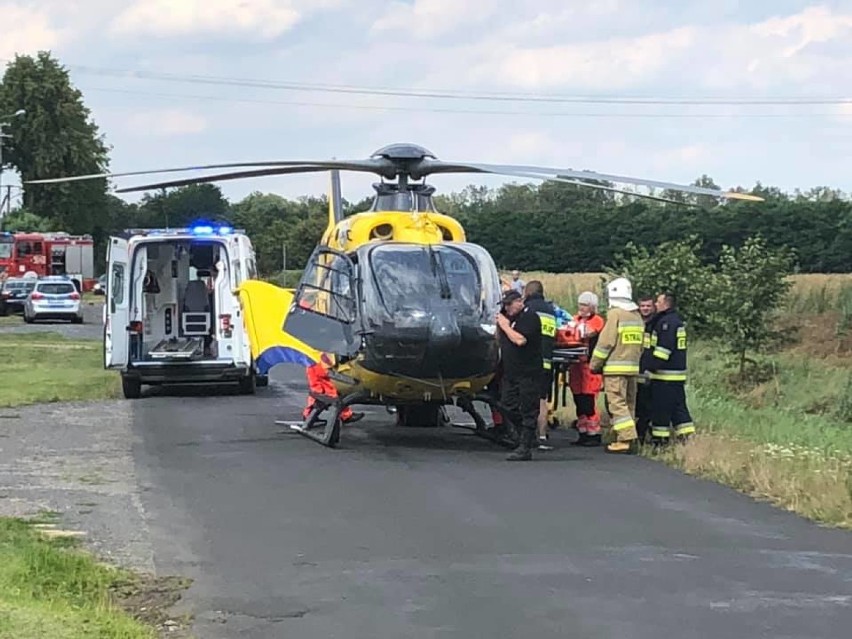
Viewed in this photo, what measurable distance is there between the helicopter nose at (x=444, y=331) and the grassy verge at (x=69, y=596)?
5297 mm

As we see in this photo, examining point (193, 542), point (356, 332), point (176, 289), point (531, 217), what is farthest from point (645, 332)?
point (531, 217)

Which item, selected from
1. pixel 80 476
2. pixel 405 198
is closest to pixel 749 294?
pixel 405 198

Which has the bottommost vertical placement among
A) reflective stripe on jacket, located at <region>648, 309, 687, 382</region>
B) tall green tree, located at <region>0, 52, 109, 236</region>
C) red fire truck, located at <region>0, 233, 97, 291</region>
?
reflective stripe on jacket, located at <region>648, 309, 687, 382</region>

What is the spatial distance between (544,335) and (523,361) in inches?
29.2

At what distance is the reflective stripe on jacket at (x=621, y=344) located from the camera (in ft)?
45.7

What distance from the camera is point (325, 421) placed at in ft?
52.5

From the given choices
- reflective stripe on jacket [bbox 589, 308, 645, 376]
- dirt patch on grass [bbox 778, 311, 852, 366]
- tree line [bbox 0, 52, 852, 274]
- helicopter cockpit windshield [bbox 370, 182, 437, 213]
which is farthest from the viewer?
tree line [bbox 0, 52, 852, 274]

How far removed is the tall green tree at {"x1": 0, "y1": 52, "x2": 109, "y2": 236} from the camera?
86.6 metres

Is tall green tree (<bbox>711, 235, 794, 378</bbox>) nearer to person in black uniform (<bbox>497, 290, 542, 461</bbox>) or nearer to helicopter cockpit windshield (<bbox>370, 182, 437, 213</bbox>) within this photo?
helicopter cockpit windshield (<bbox>370, 182, 437, 213</bbox>)

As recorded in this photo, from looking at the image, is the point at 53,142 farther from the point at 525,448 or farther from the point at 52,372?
the point at 525,448

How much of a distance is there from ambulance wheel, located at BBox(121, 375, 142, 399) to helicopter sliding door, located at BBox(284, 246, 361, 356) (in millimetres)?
5897

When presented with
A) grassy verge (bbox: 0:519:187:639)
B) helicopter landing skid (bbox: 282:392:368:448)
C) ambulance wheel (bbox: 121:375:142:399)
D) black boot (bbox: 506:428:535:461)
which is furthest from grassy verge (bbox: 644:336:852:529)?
ambulance wheel (bbox: 121:375:142:399)

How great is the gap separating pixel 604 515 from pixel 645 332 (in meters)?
4.37

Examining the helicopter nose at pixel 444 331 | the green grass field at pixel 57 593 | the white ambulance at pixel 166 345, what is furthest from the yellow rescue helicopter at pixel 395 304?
the green grass field at pixel 57 593
